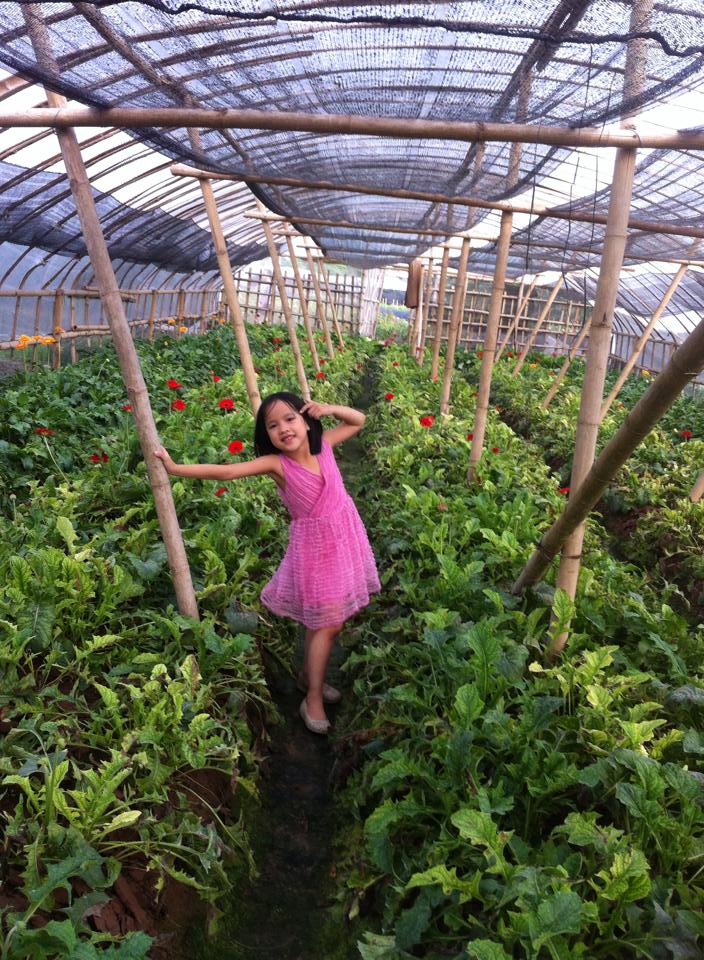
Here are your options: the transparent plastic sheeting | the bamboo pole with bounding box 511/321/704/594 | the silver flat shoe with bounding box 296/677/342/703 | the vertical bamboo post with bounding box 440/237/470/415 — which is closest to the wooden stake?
the vertical bamboo post with bounding box 440/237/470/415

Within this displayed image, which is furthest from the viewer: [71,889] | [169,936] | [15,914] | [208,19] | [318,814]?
[318,814]

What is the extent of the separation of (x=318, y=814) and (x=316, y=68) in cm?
332

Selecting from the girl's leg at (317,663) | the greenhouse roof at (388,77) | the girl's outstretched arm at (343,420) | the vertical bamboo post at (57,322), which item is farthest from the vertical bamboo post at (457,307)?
the vertical bamboo post at (57,322)

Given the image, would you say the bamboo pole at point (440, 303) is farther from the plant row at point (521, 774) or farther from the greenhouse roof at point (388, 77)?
the plant row at point (521, 774)

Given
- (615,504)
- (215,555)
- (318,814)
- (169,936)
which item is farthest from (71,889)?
(615,504)

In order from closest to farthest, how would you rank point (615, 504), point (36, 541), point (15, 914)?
point (15, 914), point (36, 541), point (615, 504)

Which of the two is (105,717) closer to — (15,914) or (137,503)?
(15,914)

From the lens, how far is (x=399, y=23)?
226 centimetres

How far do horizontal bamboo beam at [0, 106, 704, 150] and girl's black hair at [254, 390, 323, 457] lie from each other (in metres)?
1.09

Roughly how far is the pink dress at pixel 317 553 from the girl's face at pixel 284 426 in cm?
11

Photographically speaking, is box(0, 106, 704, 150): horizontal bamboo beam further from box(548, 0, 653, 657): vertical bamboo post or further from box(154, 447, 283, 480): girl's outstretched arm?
box(154, 447, 283, 480): girl's outstretched arm

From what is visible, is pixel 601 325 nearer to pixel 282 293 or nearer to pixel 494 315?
pixel 494 315

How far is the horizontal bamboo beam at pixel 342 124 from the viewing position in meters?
2.66

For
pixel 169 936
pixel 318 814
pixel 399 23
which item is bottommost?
pixel 318 814
